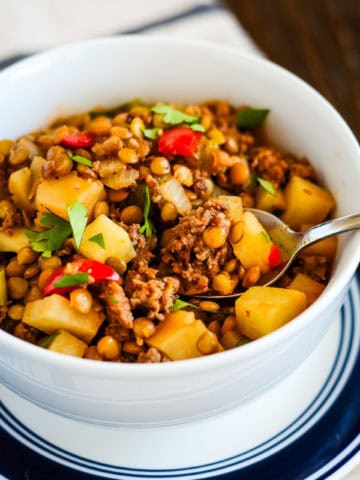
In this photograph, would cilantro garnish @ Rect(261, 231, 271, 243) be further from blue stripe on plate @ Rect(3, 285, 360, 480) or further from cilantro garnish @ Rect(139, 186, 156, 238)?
blue stripe on plate @ Rect(3, 285, 360, 480)

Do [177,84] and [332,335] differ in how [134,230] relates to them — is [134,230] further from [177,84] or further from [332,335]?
[177,84]

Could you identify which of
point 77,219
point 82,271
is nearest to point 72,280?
point 82,271

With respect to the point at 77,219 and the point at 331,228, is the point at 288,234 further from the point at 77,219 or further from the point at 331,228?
the point at 77,219

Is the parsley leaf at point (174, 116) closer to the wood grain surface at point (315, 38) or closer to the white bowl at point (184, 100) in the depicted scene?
the white bowl at point (184, 100)

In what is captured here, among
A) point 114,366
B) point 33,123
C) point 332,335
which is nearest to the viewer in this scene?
point 114,366

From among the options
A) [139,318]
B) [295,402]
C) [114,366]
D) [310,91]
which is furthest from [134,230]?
[310,91]

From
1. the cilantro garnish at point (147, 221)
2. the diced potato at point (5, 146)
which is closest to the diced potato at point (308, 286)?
the cilantro garnish at point (147, 221)
